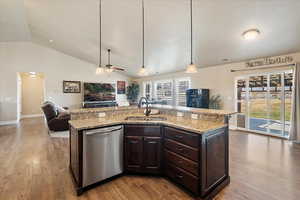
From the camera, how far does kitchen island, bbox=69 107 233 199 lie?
1.77 metres

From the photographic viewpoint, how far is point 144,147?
2234 millimetres

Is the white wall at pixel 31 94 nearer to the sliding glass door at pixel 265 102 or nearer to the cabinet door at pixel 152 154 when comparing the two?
the cabinet door at pixel 152 154

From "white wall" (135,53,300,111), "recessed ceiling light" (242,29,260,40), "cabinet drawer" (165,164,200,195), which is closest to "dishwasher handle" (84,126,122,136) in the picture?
"cabinet drawer" (165,164,200,195)

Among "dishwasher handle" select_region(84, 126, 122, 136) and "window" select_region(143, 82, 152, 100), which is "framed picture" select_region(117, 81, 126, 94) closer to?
"window" select_region(143, 82, 152, 100)

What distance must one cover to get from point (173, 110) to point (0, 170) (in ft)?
10.6

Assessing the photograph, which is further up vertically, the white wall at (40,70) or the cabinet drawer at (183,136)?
the white wall at (40,70)

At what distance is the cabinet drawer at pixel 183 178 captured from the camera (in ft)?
5.82

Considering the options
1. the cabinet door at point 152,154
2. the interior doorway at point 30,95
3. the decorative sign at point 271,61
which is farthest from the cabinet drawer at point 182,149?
the interior doorway at point 30,95

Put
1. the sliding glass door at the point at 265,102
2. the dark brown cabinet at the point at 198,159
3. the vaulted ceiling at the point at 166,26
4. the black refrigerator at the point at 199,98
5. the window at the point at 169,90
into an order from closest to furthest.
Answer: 1. the dark brown cabinet at the point at 198,159
2. the vaulted ceiling at the point at 166,26
3. the sliding glass door at the point at 265,102
4. the black refrigerator at the point at 199,98
5. the window at the point at 169,90

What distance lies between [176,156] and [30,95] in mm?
9900

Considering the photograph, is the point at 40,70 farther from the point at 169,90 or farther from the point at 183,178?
the point at 183,178

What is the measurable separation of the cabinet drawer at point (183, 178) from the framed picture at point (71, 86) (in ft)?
24.8

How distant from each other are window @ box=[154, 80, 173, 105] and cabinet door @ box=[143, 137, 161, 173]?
5.76 meters

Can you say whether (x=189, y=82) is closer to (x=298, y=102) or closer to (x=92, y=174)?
(x=298, y=102)
